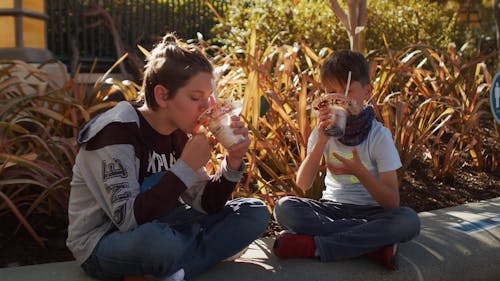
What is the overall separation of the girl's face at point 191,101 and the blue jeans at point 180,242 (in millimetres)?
394

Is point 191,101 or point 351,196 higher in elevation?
point 191,101

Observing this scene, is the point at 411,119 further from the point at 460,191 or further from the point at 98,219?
the point at 98,219

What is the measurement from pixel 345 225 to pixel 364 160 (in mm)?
304

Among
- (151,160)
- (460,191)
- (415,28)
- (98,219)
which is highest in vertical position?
(415,28)

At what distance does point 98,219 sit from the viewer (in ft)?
8.46

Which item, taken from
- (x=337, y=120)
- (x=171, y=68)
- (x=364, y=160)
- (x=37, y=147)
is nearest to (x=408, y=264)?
(x=364, y=160)

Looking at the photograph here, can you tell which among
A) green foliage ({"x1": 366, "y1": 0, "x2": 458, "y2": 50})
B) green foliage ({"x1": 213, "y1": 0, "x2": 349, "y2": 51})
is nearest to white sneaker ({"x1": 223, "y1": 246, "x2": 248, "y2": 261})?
green foliage ({"x1": 213, "y1": 0, "x2": 349, "y2": 51})

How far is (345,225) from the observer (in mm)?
3094

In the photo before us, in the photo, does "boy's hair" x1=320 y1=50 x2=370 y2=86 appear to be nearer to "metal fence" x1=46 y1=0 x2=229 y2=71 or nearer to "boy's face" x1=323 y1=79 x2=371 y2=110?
"boy's face" x1=323 y1=79 x2=371 y2=110

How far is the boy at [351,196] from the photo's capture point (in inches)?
116

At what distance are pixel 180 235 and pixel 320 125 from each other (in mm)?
735

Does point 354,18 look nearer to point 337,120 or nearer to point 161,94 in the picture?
point 337,120

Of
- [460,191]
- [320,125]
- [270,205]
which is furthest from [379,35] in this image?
[320,125]

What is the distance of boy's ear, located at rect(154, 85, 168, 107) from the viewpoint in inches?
102
